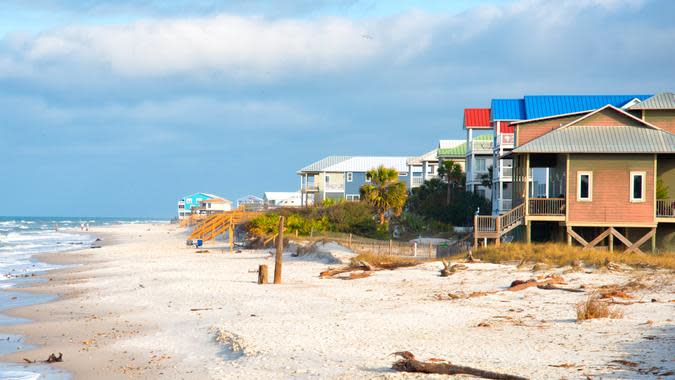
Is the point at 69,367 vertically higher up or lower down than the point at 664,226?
lower down

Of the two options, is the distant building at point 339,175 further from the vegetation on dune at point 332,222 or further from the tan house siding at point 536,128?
the tan house siding at point 536,128

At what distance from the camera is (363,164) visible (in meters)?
83.0

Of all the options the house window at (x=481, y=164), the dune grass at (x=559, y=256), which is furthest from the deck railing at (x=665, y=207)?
the house window at (x=481, y=164)

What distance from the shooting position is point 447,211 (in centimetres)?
5141

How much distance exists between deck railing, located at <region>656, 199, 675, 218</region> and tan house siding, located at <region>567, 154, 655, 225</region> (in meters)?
0.71

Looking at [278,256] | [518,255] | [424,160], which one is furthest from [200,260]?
[424,160]

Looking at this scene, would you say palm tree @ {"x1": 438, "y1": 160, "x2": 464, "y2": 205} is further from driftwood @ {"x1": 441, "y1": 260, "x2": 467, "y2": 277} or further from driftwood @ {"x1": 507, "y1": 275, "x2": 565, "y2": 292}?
driftwood @ {"x1": 507, "y1": 275, "x2": 565, "y2": 292}

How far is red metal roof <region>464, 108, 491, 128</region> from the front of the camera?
5484 cm

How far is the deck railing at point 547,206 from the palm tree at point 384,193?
1819cm

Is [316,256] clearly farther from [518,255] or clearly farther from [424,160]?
[424,160]

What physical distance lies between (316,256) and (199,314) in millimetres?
16386

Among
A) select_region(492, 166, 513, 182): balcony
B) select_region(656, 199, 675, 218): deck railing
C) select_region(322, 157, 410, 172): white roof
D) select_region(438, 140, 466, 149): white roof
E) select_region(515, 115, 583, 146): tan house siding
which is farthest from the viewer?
select_region(322, 157, 410, 172): white roof

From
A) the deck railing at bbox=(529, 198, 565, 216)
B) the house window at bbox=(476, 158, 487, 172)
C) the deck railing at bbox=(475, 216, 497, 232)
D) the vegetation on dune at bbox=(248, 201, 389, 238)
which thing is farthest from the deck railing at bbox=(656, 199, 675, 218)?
the house window at bbox=(476, 158, 487, 172)

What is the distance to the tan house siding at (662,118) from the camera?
34062 millimetres
